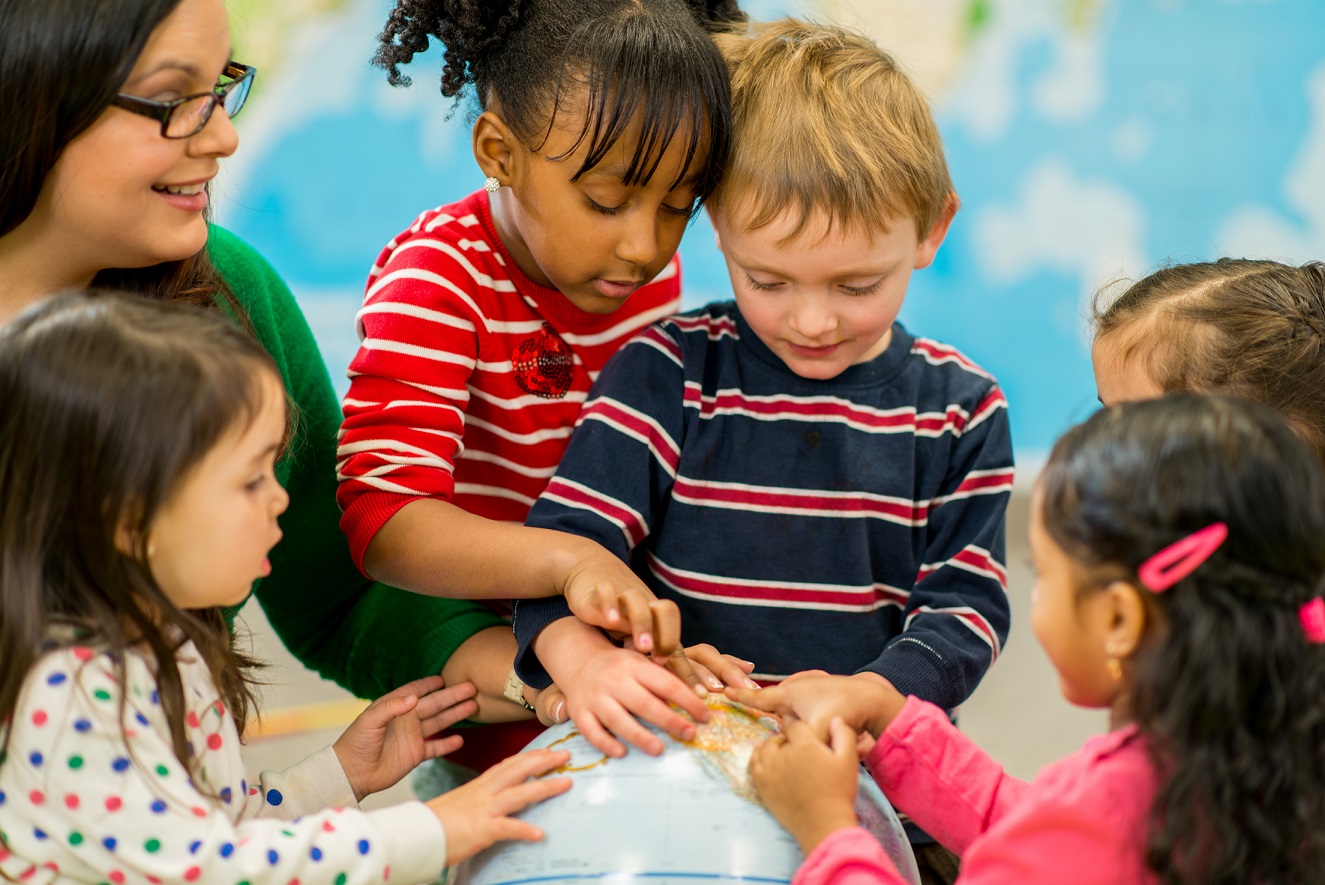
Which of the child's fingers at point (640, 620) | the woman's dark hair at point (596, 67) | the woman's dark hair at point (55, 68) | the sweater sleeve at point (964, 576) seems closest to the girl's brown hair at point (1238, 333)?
the sweater sleeve at point (964, 576)

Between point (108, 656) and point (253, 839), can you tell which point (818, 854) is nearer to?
point (253, 839)

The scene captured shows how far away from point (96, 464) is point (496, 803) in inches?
17.4

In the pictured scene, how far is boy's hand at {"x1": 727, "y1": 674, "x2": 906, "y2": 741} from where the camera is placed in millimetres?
1234

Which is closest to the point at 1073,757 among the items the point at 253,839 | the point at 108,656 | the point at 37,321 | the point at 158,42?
the point at 253,839

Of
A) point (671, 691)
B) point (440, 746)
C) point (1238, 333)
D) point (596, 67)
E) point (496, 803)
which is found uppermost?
point (596, 67)

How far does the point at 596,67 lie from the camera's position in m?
1.39

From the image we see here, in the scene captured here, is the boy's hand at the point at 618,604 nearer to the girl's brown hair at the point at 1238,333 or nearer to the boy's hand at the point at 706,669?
the boy's hand at the point at 706,669

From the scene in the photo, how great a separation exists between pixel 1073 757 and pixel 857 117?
732 millimetres

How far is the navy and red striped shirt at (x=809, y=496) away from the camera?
1511 millimetres

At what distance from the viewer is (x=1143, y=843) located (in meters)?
0.95

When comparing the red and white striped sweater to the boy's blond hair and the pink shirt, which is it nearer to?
the boy's blond hair

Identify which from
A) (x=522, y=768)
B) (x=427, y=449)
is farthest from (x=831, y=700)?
(x=427, y=449)

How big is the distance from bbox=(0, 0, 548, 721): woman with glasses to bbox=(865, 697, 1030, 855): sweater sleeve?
0.49m

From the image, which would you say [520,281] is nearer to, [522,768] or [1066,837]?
[522,768]
